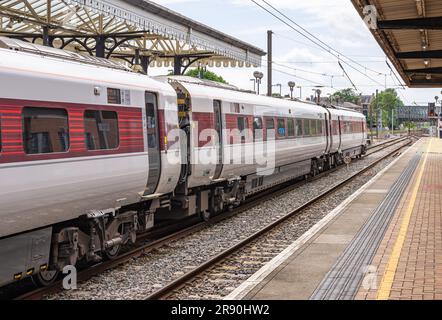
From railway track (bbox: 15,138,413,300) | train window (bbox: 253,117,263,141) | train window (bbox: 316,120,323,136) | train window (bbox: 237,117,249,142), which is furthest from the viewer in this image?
train window (bbox: 316,120,323,136)

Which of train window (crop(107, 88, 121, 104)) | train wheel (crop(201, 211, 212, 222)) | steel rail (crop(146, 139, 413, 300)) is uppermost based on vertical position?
train window (crop(107, 88, 121, 104))

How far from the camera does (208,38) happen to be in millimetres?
21406

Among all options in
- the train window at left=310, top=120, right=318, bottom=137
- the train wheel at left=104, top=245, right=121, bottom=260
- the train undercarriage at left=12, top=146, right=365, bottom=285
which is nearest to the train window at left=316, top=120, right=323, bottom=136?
Result: the train window at left=310, top=120, right=318, bottom=137

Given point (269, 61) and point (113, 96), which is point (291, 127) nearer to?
point (269, 61)

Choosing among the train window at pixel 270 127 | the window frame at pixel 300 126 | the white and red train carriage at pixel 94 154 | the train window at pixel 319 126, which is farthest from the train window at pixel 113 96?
the train window at pixel 319 126

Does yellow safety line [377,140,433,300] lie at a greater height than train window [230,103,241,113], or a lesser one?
lesser

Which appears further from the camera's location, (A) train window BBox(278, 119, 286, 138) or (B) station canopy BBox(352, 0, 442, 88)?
(A) train window BBox(278, 119, 286, 138)

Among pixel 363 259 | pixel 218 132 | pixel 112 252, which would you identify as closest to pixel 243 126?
pixel 218 132

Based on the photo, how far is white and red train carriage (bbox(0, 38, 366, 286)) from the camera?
7176 millimetres

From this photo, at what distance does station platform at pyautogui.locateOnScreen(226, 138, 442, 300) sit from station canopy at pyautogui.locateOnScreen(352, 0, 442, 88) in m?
5.39

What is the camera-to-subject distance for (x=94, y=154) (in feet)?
28.1

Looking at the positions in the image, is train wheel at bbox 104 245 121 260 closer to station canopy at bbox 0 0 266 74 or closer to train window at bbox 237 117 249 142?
station canopy at bbox 0 0 266 74

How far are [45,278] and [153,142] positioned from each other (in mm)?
3135
